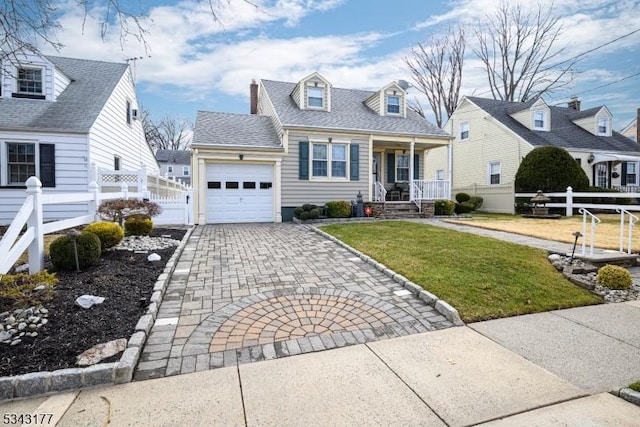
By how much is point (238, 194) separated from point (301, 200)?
2580mm

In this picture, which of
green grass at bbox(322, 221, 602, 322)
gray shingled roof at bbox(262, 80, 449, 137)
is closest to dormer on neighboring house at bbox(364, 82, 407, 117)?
gray shingled roof at bbox(262, 80, 449, 137)

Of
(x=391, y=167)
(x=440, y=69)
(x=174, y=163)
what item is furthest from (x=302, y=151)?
(x=174, y=163)

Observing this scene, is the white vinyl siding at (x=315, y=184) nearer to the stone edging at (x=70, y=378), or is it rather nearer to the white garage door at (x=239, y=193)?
the white garage door at (x=239, y=193)

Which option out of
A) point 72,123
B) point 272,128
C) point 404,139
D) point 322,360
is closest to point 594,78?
point 404,139

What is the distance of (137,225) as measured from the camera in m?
7.92

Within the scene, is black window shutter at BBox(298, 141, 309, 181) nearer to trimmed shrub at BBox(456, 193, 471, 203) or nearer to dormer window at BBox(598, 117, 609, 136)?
trimmed shrub at BBox(456, 193, 471, 203)

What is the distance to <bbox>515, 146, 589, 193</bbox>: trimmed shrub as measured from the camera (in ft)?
52.0

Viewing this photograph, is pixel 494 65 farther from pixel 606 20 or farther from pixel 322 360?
pixel 322 360

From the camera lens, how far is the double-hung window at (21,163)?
35.1 feet

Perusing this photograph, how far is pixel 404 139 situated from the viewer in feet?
49.6

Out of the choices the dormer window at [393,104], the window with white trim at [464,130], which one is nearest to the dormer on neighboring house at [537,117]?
the window with white trim at [464,130]

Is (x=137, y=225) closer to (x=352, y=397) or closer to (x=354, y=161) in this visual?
(x=352, y=397)

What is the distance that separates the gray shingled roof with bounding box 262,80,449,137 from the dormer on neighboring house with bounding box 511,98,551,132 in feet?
26.7

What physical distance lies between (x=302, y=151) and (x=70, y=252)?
9.94 metres
